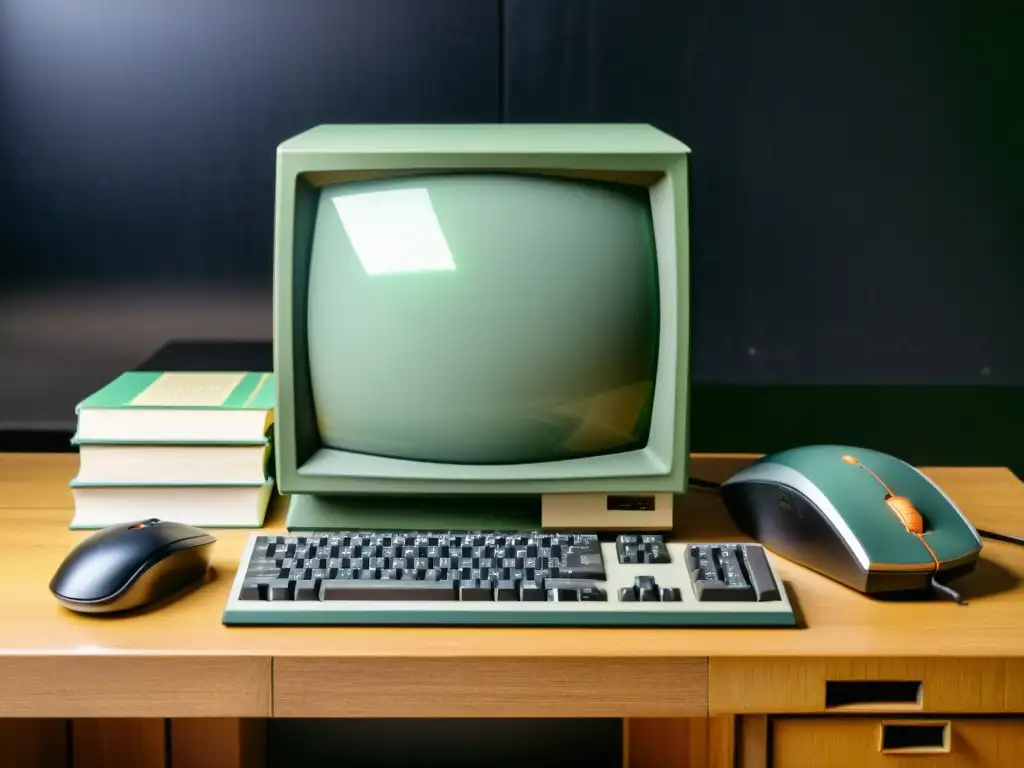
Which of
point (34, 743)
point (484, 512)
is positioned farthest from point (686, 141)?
point (34, 743)

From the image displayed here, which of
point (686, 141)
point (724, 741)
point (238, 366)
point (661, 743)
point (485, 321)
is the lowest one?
point (661, 743)

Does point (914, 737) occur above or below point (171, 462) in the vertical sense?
below

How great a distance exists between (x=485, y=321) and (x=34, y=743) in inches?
31.4

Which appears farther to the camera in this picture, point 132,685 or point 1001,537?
point 1001,537

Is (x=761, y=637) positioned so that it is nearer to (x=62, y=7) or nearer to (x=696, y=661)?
(x=696, y=661)

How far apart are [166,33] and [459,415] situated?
72 centimetres

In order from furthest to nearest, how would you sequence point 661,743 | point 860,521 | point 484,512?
point 661,743
point 484,512
point 860,521

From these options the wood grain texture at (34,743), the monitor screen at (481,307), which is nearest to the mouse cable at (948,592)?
the monitor screen at (481,307)

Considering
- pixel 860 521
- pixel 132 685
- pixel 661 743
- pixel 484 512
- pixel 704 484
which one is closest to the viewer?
pixel 132 685

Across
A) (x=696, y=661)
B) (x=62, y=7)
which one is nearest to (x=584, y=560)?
(x=696, y=661)

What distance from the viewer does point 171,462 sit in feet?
3.89

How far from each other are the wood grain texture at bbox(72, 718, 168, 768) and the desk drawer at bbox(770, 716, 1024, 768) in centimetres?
81

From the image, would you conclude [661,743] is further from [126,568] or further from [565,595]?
[126,568]

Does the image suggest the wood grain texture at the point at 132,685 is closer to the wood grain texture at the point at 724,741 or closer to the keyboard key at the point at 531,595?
the keyboard key at the point at 531,595
